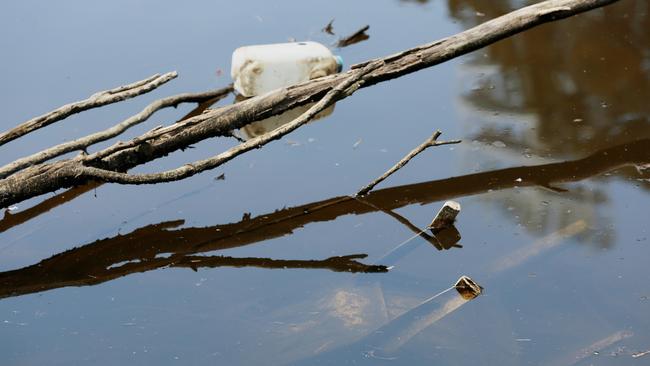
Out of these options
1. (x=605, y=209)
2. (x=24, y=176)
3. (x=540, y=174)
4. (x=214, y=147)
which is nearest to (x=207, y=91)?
(x=214, y=147)

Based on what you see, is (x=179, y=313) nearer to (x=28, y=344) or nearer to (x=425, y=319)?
(x=28, y=344)

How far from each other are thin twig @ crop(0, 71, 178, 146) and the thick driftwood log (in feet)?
1.08

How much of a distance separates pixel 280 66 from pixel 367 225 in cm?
182

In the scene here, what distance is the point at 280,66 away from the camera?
6379 mm

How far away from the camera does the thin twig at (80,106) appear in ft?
16.8

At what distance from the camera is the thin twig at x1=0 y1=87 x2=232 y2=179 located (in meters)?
4.91

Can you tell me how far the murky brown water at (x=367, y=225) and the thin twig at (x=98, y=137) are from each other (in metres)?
0.24

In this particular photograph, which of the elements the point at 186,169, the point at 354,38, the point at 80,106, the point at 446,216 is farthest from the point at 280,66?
the point at 446,216

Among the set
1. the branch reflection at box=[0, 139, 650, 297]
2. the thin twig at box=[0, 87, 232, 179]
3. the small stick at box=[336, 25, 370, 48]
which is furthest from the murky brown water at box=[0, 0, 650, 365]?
the thin twig at box=[0, 87, 232, 179]

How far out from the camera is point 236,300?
4.39 metres

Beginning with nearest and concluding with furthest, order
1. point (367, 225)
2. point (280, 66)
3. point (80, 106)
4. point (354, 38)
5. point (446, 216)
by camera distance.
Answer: point (446, 216) < point (367, 225) < point (80, 106) < point (280, 66) < point (354, 38)

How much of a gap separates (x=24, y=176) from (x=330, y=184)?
1585mm

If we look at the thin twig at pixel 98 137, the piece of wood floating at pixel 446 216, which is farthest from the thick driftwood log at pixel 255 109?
the piece of wood floating at pixel 446 216

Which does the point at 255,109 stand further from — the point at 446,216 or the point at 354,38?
the point at 354,38
